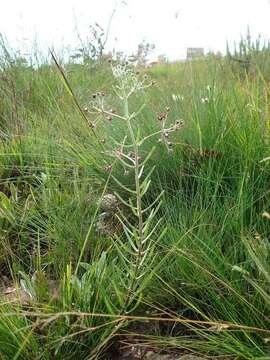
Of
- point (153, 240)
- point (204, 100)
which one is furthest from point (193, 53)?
point (153, 240)

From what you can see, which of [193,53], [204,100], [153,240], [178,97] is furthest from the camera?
[193,53]

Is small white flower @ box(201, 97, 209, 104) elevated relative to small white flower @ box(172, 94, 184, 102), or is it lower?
lower

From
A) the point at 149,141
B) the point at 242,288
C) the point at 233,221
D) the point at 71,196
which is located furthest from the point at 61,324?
the point at 149,141

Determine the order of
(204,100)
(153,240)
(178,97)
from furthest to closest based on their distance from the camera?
(178,97)
(204,100)
(153,240)

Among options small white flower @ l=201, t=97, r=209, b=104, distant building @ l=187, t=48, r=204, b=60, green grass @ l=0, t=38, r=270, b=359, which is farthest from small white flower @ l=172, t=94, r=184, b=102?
distant building @ l=187, t=48, r=204, b=60

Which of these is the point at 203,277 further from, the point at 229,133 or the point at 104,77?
the point at 104,77

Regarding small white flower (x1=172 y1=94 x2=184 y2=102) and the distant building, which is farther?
the distant building

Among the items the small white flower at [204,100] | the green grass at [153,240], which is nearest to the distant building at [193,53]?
the green grass at [153,240]

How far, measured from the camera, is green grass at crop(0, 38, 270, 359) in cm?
131

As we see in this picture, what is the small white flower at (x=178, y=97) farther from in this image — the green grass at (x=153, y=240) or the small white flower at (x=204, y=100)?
the small white flower at (x=204, y=100)

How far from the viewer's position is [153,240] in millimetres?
1487

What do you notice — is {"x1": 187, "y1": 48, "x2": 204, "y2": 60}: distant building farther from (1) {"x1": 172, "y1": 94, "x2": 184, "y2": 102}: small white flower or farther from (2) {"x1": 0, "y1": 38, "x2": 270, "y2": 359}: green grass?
(1) {"x1": 172, "y1": 94, "x2": 184, "y2": 102}: small white flower

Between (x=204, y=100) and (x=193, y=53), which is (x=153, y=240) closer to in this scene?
(x=204, y=100)

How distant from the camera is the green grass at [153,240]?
131 cm
